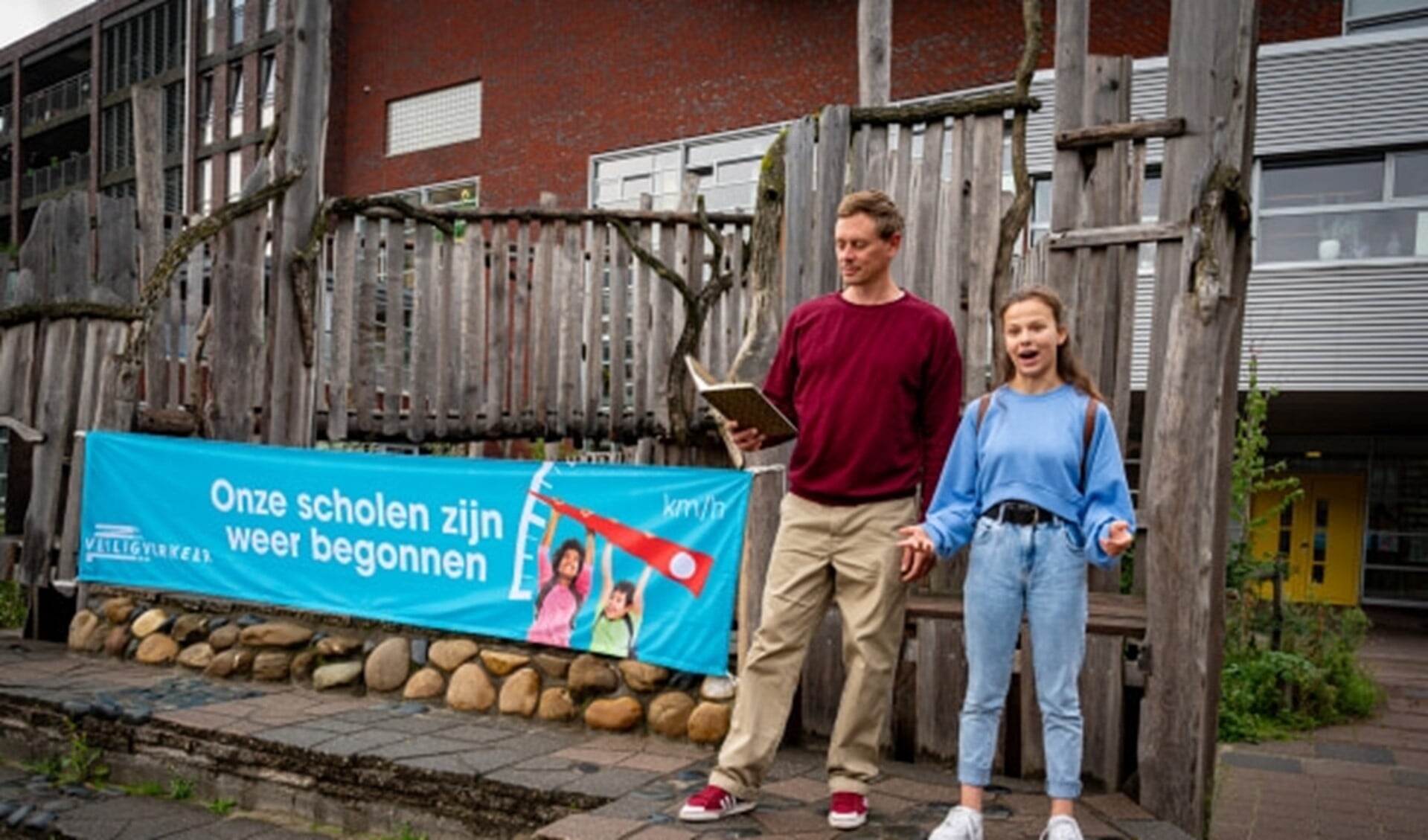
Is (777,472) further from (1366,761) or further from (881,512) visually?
(1366,761)

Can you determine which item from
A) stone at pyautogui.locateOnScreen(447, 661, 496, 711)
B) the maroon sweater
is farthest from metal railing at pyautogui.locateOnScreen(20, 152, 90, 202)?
the maroon sweater

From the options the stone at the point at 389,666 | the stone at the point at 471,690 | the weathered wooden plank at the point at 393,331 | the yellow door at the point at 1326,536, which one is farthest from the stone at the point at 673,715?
the yellow door at the point at 1326,536

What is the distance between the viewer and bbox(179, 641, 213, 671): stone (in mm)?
6074

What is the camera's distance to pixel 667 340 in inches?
328

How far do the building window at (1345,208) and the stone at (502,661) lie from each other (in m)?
→ 13.6

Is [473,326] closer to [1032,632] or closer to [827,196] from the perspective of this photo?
[827,196]

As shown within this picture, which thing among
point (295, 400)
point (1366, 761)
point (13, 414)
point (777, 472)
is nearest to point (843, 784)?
point (777, 472)

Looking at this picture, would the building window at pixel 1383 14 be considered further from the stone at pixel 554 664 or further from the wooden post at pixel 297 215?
the stone at pixel 554 664

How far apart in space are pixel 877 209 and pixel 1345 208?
1405 cm

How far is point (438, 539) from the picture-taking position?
18.5 feet

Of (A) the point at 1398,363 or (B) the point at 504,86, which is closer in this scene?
(A) the point at 1398,363

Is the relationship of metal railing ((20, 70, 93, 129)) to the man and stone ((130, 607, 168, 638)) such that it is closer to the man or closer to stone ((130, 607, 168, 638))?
stone ((130, 607, 168, 638))

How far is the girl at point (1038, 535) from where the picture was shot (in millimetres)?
3297

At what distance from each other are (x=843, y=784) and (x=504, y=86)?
23252 mm
